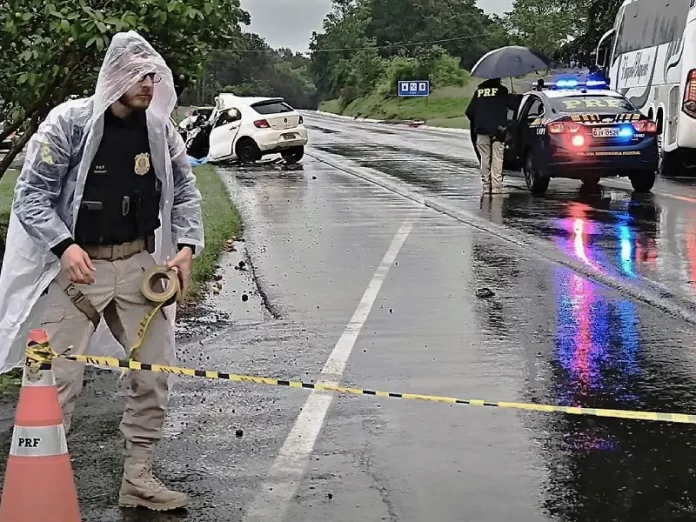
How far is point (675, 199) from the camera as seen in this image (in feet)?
53.9

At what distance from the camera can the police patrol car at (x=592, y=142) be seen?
16.7 meters

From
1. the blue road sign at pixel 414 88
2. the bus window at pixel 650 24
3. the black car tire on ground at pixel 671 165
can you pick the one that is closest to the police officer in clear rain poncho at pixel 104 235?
the black car tire on ground at pixel 671 165

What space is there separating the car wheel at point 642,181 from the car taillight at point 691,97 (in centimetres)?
395

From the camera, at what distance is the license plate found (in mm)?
16734

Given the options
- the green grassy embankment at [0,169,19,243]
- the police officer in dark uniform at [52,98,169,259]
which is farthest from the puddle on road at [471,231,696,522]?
the green grassy embankment at [0,169,19,243]

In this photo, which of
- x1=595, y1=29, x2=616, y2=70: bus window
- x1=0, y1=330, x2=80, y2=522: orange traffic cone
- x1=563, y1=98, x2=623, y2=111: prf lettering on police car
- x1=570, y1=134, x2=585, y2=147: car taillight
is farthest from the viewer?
x1=595, y1=29, x2=616, y2=70: bus window

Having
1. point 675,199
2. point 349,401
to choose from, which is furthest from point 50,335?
point 675,199

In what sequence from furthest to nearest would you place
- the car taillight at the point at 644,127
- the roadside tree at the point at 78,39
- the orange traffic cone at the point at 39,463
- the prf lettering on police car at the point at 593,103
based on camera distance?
1. the prf lettering on police car at the point at 593,103
2. the car taillight at the point at 644,127
3. the roadside tree at the point at 78,39
4. the orange traffic cone at the point at 39,463

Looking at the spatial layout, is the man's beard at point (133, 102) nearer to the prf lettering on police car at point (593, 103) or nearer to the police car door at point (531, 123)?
the police car door at point (531, 123)

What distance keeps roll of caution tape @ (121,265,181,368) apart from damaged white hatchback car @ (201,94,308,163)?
70.4 feet

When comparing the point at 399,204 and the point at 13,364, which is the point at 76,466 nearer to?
the point at 13,364

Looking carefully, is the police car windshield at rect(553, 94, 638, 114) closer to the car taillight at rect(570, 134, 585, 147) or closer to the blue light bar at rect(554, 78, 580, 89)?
the car taillight at rect(570, 134, 585, 147)

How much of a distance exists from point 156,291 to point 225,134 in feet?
72.3

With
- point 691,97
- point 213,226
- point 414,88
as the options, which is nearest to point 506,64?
point 691,97
